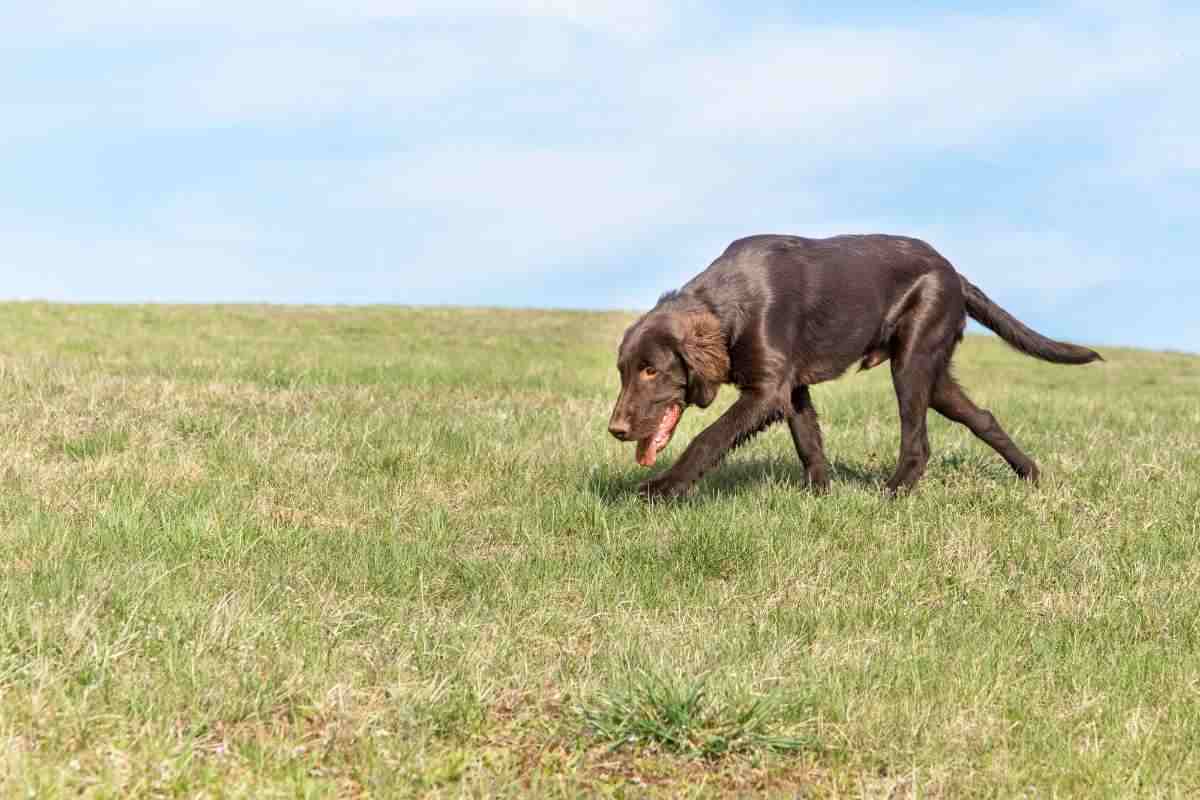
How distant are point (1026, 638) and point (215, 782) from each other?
3.54 meters

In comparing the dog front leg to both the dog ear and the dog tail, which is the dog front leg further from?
the dog tail

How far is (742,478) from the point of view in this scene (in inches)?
317

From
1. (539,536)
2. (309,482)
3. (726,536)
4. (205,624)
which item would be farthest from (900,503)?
(205,624)

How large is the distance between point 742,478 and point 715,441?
5.39 ft

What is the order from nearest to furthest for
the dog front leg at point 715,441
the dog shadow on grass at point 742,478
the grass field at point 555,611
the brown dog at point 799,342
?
the grass field at point 555,611
the brown dog at point 799,342
the dog front leg at point 715,441
the dog shadow on grass at point 742,478

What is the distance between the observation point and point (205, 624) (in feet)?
14.0

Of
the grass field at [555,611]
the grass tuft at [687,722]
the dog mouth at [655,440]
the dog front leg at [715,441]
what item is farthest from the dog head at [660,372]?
the grass tuft at [687,722]

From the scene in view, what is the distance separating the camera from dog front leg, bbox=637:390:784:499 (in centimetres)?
649

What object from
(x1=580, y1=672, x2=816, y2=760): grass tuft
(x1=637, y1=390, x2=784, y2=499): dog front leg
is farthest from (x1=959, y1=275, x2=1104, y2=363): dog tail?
(x1=580, y1=672, x2=816, y2=760): grass tuft

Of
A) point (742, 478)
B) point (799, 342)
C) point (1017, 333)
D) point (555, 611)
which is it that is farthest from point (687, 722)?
point (1017, 333)

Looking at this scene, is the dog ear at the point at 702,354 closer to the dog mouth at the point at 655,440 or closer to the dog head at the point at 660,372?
the dog head at the point at 660,372

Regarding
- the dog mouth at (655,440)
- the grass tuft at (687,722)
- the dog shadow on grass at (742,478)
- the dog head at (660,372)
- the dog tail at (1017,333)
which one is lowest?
the grass tuft at (687,722)

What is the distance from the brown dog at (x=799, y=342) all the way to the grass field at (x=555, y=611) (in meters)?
0.42

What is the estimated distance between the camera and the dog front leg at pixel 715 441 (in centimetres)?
649
